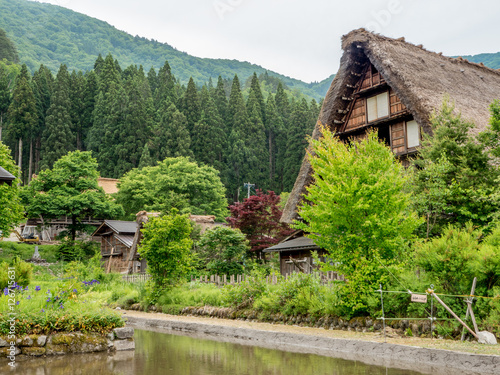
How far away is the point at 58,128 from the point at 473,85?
50.8 m

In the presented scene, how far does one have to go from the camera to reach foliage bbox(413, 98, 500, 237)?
1339 centimetres

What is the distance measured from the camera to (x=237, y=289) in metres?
15.3

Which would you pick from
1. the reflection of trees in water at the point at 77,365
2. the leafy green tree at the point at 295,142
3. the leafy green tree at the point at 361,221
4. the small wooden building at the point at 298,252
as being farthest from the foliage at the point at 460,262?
the leafy green tree at the point at 295,142

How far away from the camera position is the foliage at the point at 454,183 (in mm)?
13391

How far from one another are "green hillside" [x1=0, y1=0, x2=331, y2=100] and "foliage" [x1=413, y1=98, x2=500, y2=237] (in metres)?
154

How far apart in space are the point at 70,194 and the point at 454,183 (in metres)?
33.0

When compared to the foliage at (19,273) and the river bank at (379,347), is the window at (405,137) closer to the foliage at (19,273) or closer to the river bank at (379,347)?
the river bank at (379,347)

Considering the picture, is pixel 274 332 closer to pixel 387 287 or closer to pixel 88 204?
pixel 387 287

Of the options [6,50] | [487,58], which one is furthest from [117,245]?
[487,58]

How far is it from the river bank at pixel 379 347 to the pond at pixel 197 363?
59 centimetres

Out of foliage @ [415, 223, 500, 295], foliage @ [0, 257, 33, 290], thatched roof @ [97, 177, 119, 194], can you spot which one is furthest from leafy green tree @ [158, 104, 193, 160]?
foliage @ [415, 223, 500, 295]

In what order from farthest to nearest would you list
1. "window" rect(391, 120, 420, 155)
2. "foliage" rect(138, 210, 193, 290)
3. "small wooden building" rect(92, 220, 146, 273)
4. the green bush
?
1. the green bush
2. "small wooden building" rect(92, 220, 146, 273)
3. "window" rect(391, 120, 420, 155)
4. "foliage" rect(138, 210, 193, 290)

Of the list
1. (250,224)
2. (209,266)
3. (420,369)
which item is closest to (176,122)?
(250,224)

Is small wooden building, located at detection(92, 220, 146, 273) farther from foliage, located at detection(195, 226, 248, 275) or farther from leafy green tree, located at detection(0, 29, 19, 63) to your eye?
leafy green tree, located at detection(0, 29, 19, 63)
